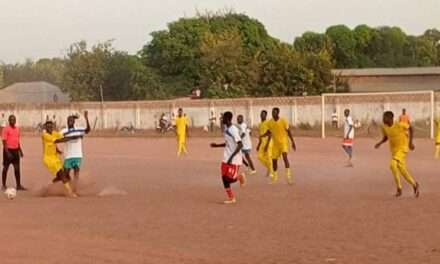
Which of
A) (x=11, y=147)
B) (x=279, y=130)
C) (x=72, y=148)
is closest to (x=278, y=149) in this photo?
(x=279, y=130)

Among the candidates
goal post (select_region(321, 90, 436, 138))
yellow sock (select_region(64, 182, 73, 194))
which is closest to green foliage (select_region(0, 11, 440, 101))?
goal post (select_region(321, 90, 436, 138))

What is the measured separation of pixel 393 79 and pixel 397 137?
63.4 m

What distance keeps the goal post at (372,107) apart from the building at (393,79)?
82.4 ft

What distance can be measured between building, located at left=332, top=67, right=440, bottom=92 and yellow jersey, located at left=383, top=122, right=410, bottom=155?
59849 millimetres

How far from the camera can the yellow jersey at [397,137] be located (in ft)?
57.5

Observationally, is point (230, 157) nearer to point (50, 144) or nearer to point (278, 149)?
point (278, 149)

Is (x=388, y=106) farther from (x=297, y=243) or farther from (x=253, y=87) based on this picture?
(x=297, y=243)

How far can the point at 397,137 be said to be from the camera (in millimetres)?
17562

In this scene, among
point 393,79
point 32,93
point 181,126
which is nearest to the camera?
point 181,126

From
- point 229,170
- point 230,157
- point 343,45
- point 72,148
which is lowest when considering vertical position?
point 229,170

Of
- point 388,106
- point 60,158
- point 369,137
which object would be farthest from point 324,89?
point 60,158

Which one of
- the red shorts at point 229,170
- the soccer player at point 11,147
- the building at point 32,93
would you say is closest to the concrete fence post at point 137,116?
the soccer player at point 11,147

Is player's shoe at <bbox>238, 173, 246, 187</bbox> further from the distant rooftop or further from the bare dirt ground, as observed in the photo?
the distant rooftop

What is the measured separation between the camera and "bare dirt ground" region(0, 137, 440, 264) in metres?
10.9
